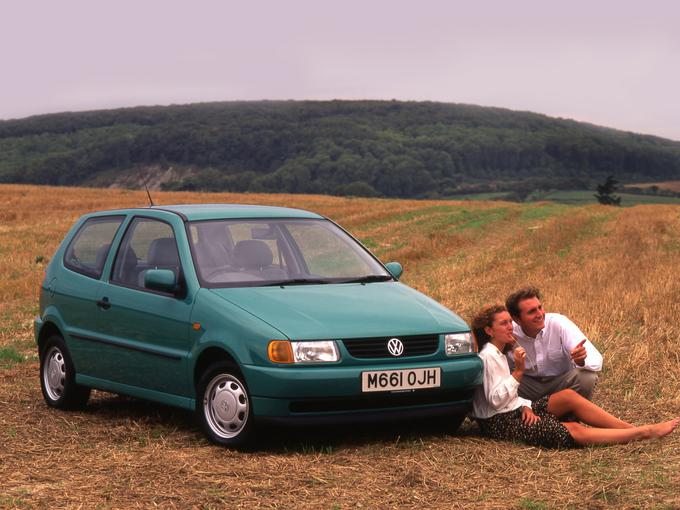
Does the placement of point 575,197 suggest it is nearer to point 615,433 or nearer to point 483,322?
point 483,322

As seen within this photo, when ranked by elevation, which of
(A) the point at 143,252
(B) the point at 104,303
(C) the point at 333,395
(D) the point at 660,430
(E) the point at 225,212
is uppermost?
(E) the point at 225,212

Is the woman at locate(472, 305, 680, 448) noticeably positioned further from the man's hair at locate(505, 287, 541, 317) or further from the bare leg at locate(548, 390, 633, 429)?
the man's hair at locate(505, 287, 541, 317)

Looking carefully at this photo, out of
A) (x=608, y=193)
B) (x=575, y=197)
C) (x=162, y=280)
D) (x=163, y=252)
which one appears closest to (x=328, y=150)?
(x=575, y=197)

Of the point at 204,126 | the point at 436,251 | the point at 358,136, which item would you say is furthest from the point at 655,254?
the point at 204,126

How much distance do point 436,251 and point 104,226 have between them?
57.1 feet

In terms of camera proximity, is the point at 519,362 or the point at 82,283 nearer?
the point at 519,362

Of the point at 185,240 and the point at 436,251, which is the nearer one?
the point at 185,240

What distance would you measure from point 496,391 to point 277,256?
1828 millimetres

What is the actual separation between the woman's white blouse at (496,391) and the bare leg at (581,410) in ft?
0.66

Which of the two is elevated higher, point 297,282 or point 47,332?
point 297,282

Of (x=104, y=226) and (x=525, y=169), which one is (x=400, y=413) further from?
(x=525, y=169)

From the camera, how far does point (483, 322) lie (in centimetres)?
742

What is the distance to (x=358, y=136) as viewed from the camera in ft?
445

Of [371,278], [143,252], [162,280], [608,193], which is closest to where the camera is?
[162,280]
